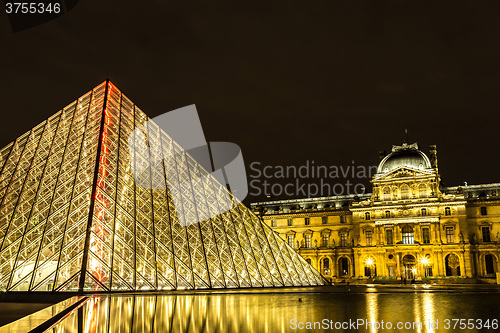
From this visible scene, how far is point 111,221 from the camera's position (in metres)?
19.2

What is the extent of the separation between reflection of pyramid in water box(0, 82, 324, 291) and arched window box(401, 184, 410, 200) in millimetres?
32083

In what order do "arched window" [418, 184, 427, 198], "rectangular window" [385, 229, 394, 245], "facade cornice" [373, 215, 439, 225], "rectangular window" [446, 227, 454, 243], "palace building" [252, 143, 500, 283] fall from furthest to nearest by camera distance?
"rectangular window" [385, 229, 394, 245], "arched window" [418, 184, 427, 198], "facade cornice" [373, 215, 439, 225], "rectangular window" [446, 227, 454, 243], "palace building" [252, 143, 500, 283]

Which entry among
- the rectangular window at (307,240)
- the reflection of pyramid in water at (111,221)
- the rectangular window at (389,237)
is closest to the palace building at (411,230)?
the rectangular window at (389,237)

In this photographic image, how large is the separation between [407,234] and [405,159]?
30.7 feet

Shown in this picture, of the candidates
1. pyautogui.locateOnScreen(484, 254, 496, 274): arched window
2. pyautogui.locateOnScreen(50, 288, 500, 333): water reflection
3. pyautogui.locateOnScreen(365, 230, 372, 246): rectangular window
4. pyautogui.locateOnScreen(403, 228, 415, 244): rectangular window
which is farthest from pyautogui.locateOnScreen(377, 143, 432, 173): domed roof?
pyautogui.locateOnScreen(50, 288, 500, 333): water reflection

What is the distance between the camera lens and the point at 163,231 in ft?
68.7

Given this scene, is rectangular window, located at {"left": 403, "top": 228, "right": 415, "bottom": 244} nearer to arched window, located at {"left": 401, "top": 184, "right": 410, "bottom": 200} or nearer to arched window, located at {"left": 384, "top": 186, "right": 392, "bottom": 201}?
arched window, located at {"left": 401, "top": 184, "right": 410, "bottom": 200}

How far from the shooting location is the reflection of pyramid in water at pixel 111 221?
1769cm

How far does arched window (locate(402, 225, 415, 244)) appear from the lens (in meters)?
57.8

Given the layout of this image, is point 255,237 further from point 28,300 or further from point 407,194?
point 407,194

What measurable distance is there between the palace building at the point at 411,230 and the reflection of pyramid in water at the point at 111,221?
1217 inches

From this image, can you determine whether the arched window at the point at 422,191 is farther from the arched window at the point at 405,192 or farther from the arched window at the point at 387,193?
the arched window at the point at 387,193

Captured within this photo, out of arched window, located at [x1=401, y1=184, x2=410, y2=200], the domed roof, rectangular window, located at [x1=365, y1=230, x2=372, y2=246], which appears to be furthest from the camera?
rectangular window, located at [x1=365, y1=230, x2=372, y2=246]

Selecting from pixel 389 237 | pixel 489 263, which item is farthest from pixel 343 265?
pixel 489 263
